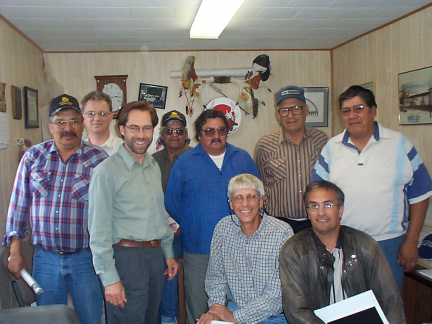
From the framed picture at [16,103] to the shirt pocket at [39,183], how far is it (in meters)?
1.53

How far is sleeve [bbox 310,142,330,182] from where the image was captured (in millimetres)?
2240

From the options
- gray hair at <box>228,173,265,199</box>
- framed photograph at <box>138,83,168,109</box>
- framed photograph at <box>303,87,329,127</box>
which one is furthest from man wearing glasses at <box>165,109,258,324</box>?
framed photograph at <box>303,87,329,127</box>

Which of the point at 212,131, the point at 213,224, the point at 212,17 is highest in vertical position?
the point at 212,17

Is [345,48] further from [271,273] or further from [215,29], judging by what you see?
[271,273]

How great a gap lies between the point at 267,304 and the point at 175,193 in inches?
34.6

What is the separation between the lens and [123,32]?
12.3 ft

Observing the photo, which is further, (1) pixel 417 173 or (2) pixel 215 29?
(2) pixel 215 29

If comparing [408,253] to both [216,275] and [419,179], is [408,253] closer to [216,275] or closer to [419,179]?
[419,179]

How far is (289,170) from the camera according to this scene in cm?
250

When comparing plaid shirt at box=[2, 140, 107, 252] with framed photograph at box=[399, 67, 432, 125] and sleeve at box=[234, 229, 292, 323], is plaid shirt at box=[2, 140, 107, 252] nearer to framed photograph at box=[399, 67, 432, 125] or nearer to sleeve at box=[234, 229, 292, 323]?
sleeve at box=[234, 229, 292, 323]

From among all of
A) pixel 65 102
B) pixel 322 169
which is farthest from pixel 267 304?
pixel 65 102

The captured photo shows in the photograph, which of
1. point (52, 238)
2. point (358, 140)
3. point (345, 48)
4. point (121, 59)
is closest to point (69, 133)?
point (52, 238)

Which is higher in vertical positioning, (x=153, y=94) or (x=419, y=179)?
(x=153, y=94)

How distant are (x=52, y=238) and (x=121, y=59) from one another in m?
3.03
